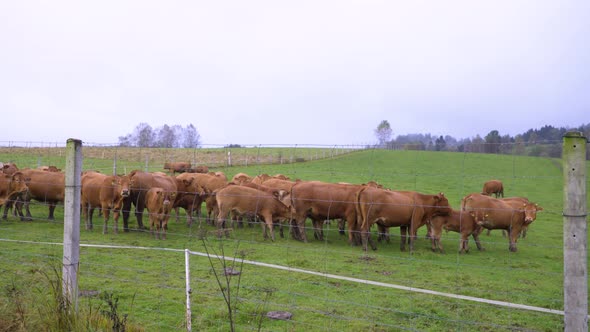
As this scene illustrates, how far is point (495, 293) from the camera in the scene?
884 centimetres

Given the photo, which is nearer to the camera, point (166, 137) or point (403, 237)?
point (403, 237)

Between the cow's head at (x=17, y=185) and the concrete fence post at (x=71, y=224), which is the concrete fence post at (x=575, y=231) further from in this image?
the cow's head at (x=17, y=185)

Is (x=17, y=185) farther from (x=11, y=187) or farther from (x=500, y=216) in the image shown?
(x=500, y=216)

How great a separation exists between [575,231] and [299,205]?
37.7 ft

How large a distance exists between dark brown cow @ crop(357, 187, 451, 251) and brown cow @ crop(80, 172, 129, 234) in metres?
6.70

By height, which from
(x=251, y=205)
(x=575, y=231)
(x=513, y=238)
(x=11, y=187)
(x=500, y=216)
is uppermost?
(x=575, y=231)

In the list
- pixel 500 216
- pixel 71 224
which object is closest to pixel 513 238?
pixel 500 216

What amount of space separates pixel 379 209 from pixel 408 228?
1.63 m

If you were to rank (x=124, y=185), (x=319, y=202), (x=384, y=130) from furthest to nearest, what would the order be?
(x=384, y=130) < (x=319, y=202) < (x=124, y=185)

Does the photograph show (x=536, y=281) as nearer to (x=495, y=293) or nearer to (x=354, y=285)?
(x=495, y=293)

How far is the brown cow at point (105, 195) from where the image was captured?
1395 centimetres

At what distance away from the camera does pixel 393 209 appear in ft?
42.4

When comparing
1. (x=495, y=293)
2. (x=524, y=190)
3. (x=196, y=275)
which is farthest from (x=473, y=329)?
(x=524, y=190)

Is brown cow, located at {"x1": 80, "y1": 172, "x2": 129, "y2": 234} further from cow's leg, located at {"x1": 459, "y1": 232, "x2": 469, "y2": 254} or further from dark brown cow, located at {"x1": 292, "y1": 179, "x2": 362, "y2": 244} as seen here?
cow's leg, located at {"x1": 459, "y1": 232, "x2": 469, "y2": 254}
